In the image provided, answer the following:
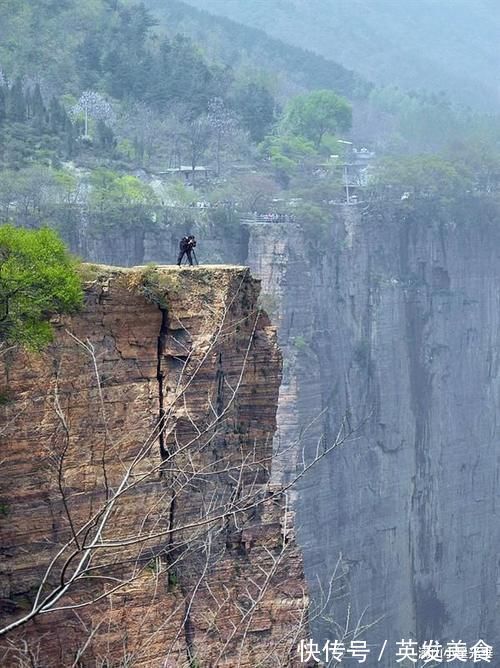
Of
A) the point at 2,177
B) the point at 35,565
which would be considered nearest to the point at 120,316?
the point at 35,565

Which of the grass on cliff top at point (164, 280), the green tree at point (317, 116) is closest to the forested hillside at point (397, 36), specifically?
the green tree at point (317, 116)

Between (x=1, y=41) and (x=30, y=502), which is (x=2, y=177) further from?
(x=30, y=502)

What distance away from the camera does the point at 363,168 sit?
40.8 meters

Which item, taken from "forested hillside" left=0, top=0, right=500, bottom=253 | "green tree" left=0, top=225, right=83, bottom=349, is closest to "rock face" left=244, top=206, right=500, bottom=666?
"forested hillside" left=0, top=0, right=500, bottom=253

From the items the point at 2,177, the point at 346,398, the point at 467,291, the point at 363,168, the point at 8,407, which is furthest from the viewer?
the point at 363,168

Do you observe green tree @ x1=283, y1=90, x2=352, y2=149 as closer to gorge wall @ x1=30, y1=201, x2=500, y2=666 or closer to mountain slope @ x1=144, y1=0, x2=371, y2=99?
gorge wall @ x1=30, y1=201, x2=500, y2=666

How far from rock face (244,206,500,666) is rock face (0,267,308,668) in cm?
1768

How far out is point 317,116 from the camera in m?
43.9

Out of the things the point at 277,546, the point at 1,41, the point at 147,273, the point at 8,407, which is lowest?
the point at 277,546

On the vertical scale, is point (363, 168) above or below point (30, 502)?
above

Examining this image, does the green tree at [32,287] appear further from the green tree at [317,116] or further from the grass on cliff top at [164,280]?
the green tree at [317,116]

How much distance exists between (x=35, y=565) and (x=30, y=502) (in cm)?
41

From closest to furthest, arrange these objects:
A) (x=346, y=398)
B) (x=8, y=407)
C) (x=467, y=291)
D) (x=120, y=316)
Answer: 1. (x=8, y=407)
2. (x=120, y=316)
3. (x=346, y=398)
4. (x=467, y=291)

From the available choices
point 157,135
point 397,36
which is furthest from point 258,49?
point 397,36
